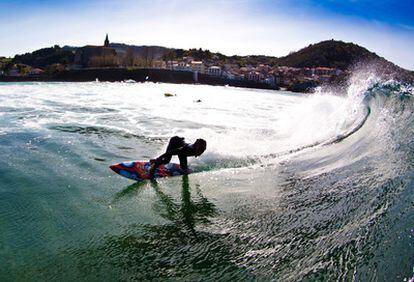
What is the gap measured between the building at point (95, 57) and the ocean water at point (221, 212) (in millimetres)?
145663

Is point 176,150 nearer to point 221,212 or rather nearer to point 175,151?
point 175,151

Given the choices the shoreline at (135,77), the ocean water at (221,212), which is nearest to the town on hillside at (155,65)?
the shoreline at (135,77)

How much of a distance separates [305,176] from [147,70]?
12506 centimetres

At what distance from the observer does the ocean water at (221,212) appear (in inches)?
215

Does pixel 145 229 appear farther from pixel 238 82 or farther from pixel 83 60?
pixel 83 60

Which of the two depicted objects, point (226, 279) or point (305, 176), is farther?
point (305, 176)

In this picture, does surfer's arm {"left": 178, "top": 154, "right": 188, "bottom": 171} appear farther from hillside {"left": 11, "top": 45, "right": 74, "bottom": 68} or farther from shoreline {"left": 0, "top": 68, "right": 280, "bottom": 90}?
hillside {"left": 11, "top": 45, "right": 74, "bottom": 68}

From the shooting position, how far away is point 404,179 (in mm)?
8422

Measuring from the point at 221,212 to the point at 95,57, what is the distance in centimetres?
15870

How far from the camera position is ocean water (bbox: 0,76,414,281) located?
547 centimetres

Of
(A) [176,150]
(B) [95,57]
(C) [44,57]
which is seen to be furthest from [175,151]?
(C) [44,57]

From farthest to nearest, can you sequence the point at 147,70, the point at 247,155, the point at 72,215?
the point at 147,70
the point at 247,155
the point at 72,215

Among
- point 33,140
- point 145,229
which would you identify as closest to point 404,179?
point 145,229

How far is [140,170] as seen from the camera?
10453 millimetres
